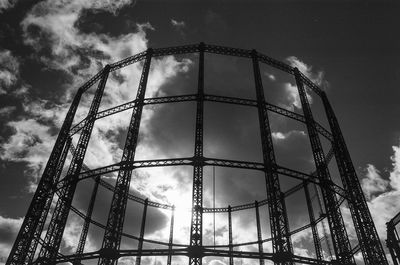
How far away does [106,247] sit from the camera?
11.6 meters

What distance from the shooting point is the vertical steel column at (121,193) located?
11352 millimetres

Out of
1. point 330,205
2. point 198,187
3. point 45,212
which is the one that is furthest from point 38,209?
point 330,205

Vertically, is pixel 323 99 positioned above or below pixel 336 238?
above

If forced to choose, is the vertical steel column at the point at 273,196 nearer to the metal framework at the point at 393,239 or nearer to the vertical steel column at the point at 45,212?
the metal framework at the point at 393,239

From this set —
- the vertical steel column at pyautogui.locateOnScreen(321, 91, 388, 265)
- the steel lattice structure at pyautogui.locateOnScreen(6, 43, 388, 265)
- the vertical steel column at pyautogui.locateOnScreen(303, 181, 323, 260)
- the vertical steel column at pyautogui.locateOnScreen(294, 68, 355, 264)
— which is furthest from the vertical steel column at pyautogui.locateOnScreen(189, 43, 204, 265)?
the vertical steel column at pyautogui.locateOnScreen(303, 181, 323, 260)

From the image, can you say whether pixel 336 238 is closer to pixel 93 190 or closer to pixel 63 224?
pixel 63 224

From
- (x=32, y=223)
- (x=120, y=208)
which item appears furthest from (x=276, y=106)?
(x=32, y=223)

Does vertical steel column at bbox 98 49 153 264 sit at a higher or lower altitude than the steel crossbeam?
higher

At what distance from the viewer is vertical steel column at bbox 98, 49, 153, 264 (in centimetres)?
1135

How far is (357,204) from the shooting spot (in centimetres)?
1602

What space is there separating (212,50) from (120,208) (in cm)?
1016

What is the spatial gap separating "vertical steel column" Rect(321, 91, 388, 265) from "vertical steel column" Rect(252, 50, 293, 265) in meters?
4.53

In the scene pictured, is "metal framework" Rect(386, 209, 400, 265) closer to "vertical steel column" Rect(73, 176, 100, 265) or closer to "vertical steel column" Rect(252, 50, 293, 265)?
"vertical steel column" Rect(252, 50, 293, 265)

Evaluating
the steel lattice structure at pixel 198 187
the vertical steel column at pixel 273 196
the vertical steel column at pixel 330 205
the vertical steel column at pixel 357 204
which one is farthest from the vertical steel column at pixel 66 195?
the vertical steel column at pixel 357 204
